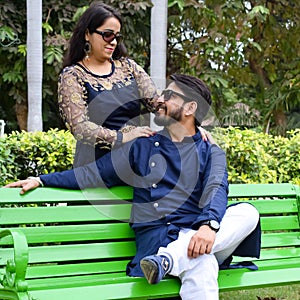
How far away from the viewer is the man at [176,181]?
11.9ft

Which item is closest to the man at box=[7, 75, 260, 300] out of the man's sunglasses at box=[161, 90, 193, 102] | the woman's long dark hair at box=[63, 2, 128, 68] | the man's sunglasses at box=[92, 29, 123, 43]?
the man's sunglasses at box=[161, 90, 193, 102]

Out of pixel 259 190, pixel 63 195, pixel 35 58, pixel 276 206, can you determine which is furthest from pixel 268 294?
pixel 35 58

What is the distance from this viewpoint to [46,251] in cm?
375

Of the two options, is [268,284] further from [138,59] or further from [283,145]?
[138,59]

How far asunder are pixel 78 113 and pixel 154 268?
3.17ft

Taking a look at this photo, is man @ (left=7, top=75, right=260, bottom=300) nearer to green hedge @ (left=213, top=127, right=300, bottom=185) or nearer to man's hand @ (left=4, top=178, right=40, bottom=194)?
man's hand @ (left=4, top=178, right=40, bottom=194)

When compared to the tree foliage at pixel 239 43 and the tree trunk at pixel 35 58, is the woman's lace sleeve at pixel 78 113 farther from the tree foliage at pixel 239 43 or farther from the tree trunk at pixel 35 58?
the tree foliage at pixel 239 43

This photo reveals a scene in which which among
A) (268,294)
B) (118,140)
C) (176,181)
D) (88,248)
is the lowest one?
(268,294)

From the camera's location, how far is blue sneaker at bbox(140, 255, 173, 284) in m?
3.27

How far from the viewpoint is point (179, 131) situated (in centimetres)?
378

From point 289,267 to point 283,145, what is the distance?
2.71 metres

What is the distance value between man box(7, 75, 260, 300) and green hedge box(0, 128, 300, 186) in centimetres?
178

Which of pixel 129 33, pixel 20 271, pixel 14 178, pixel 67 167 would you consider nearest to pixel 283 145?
pixel 67 167

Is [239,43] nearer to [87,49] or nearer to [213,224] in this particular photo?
[87,49]
